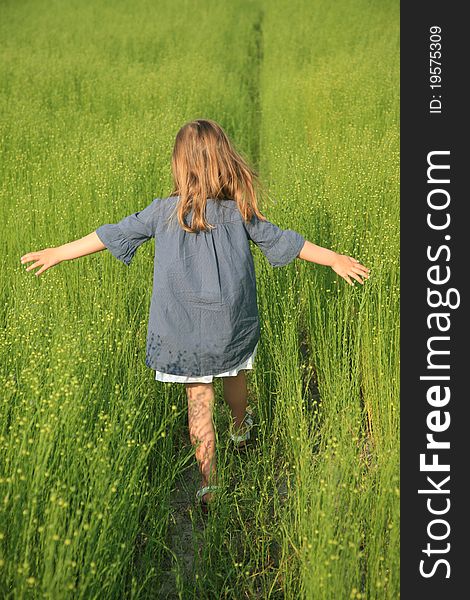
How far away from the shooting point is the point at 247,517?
255cm

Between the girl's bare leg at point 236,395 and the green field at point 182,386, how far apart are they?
105 mm

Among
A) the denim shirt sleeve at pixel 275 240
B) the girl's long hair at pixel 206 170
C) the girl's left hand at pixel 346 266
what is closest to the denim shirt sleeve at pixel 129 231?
the girl's long hair at pixel 206 170

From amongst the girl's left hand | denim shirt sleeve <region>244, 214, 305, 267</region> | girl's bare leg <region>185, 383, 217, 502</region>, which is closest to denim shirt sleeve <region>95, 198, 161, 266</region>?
denim shirt sleeve <region>244, 214, 305, 267</region>

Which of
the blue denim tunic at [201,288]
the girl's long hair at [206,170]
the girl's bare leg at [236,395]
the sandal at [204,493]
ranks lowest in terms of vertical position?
the sandal at [204,493]

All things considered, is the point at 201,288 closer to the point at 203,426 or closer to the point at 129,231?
the point at 129,231

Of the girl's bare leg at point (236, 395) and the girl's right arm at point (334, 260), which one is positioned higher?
the girl's right arm at point (334, 260)

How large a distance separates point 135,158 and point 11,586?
383cm

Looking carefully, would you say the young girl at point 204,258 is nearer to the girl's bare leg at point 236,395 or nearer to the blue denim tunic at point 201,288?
the blue denim tunic at point 201,288

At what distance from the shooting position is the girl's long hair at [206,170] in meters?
2.45

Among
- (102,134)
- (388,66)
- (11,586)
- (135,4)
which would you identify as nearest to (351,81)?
(388,66)

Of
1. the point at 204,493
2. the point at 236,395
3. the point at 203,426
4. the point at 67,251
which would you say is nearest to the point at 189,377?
the point at 203,426

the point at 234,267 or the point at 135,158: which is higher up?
the point at 135,158

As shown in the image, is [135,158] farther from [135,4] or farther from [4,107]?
[135,4]

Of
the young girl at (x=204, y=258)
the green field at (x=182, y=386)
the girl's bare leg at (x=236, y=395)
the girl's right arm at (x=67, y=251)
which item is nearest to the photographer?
the green field at (x=182, y=386)
